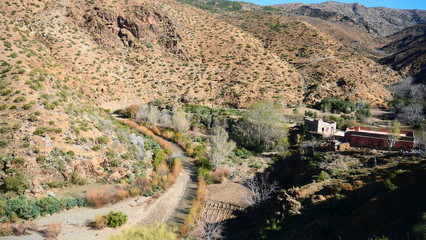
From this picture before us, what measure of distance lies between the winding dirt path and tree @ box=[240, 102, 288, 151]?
11556mm

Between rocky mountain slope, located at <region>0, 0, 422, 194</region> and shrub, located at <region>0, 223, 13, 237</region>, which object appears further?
rocky mountain slope, located at <region>0, 0, 422, 194</region>

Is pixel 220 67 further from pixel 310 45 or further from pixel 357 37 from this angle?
pixel 357 37

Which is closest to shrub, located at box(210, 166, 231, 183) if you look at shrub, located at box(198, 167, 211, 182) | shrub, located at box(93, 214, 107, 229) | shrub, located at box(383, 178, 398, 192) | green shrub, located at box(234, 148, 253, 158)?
shrub, located at box(198, 167, 211, 182)

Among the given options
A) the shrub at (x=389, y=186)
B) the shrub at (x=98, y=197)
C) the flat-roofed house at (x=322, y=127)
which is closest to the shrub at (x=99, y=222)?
the shrub at (x=98, y=197)

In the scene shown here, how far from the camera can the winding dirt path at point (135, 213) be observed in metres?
14.8

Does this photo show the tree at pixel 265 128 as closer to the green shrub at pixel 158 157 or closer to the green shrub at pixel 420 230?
the green shrub at pixel 158 157

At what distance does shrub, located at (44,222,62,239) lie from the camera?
14.1 meters

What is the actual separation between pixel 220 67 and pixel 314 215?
4163 centimetres

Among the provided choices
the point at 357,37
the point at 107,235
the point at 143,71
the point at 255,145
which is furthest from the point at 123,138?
the point at 357,37

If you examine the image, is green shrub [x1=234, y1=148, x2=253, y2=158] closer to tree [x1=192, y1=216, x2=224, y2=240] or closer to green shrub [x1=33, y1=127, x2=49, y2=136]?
tree [x1=192, y1=216, x2=224, y2=240]

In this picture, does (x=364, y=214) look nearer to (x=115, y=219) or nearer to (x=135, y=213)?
(x=115, y=219)

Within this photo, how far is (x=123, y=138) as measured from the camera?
82.2 ft

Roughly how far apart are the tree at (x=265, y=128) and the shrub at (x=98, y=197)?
18029mm

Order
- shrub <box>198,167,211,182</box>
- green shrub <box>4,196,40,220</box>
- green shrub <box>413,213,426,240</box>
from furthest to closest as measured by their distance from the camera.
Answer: shrub <box>198,167,211,182</box> → green shrub <box>4,196,40,220</box> → green shrub <box>413,213,426,240</box>
